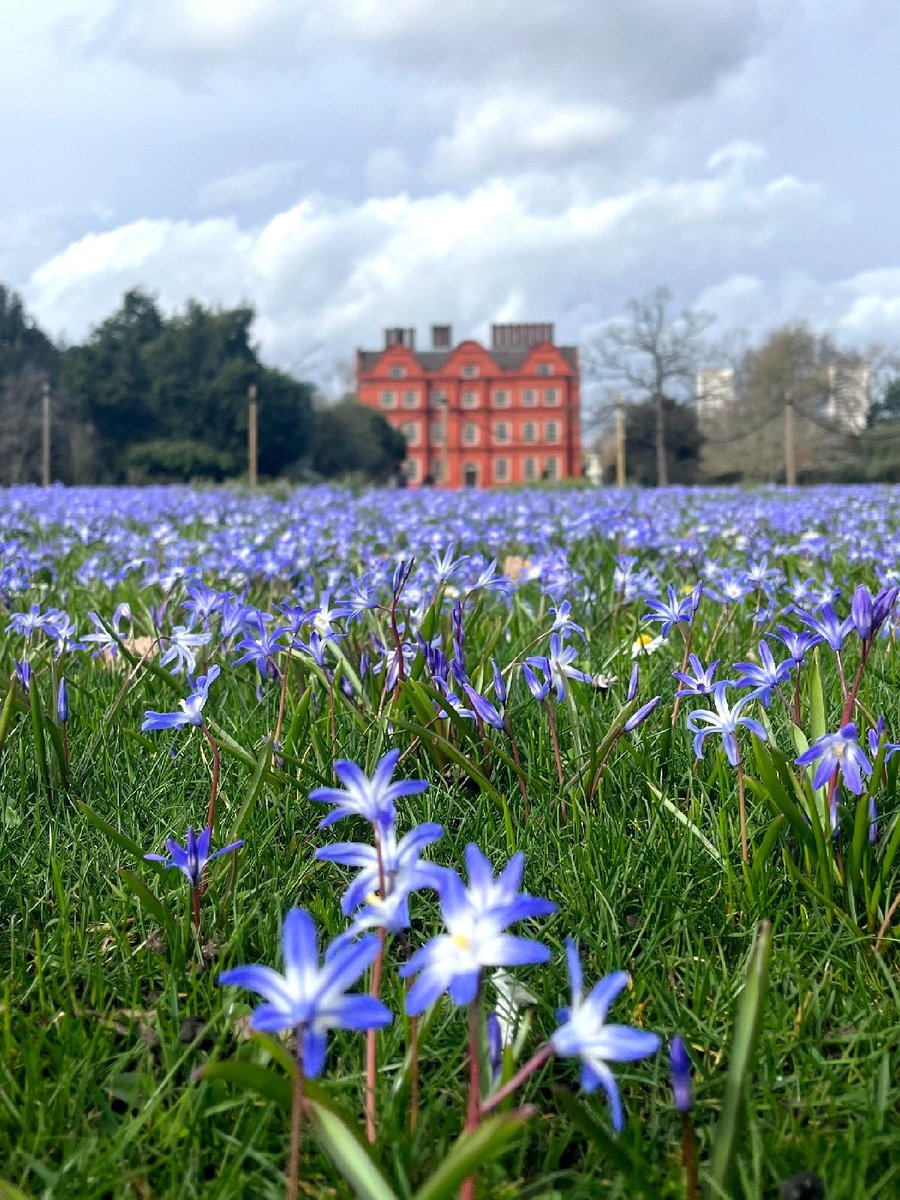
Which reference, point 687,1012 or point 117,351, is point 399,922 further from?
point 117,351

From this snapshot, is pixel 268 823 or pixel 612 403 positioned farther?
pixel 612 403

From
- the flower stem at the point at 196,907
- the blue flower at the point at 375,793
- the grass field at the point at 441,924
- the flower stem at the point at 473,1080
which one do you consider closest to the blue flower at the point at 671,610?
the grass field at the point at 441,924

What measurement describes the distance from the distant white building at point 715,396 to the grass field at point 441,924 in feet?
174

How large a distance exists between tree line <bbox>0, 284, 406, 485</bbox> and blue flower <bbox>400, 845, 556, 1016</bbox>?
37360 mm

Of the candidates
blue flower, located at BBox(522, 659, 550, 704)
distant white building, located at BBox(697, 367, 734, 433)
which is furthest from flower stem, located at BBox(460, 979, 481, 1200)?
distant white building, located at BBox(697, 367, 734, 433)

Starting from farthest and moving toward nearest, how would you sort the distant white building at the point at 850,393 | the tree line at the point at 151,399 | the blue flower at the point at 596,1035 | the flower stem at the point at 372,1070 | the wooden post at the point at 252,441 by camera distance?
the distant white building at the point at 850,393, the tree line at the point at 151,399, the wooden post at the point at 252,441, the flower stem at the point at 372,1070, the blue flower at the point at 596,1035

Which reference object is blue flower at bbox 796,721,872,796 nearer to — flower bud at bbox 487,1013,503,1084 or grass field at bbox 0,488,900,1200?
grass field at bbox 0,488,900,1200

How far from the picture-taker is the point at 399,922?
2.93 ft

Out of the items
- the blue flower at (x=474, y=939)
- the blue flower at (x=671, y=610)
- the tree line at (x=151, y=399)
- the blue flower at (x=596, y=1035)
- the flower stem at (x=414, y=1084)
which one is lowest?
the flower stem at (x=414, y=1084)

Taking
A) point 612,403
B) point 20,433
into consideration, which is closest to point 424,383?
point 612,403

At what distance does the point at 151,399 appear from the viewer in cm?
4066

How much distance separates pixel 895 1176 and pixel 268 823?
43.6 inches

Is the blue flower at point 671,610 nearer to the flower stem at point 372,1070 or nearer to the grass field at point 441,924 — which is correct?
the grass field at point 441,924

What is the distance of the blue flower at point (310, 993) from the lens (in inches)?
30.5
